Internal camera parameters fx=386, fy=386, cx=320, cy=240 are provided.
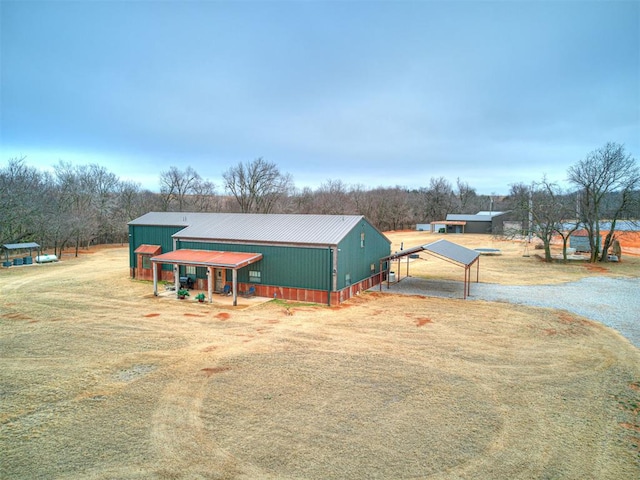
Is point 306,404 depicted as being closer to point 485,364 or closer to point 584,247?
point 485,364

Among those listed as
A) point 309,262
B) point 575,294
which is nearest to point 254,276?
point 309,262

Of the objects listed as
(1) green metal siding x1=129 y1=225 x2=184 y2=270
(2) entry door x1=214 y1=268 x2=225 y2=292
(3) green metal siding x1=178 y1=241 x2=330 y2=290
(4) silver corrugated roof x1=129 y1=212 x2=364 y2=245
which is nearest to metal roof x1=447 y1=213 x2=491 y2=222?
(4) silver corrugated roof x1=129 y1=212 x2=364 y2=245

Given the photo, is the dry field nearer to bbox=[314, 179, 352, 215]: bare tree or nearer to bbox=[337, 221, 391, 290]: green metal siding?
bbox=[337, 221, 391, 290]: green metal siding

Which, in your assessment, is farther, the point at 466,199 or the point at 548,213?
the point at 466,199

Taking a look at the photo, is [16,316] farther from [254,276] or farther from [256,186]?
[256,186]

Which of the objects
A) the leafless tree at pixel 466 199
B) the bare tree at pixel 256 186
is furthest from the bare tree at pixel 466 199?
the bare tree at pixel 256 186

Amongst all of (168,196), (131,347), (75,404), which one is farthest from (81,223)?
(75,404)
